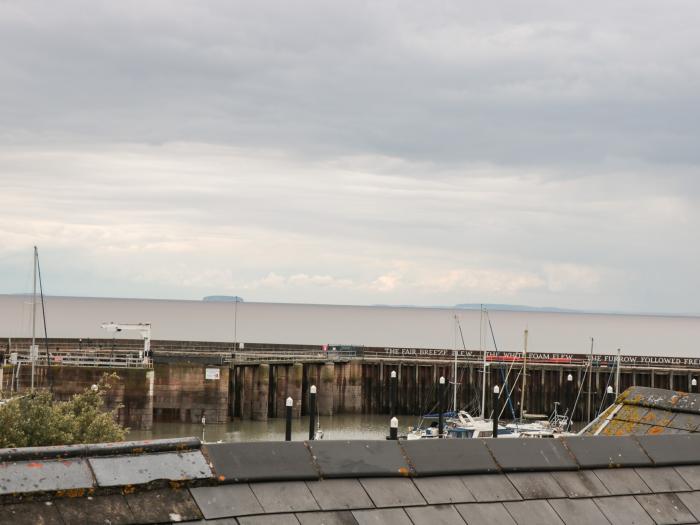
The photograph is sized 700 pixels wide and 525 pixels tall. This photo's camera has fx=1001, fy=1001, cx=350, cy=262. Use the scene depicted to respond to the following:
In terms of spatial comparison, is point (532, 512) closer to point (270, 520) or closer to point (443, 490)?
point (443, 490)

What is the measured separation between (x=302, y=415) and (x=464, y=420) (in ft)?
50.6

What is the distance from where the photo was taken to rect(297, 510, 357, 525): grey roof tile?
21.2ft

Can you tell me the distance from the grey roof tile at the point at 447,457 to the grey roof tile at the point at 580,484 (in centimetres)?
56

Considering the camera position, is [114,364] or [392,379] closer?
[114,364]

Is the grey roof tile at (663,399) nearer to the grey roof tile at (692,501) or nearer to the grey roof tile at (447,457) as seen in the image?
the grey roof tile at (692,501)

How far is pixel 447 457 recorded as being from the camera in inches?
293

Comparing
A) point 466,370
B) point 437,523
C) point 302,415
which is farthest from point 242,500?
point 466,370

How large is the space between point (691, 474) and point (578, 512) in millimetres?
1389

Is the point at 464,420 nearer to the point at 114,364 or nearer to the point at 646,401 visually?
the point at 114,364

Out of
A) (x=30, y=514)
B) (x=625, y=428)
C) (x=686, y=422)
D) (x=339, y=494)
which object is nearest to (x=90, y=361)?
(x=625, y=428)

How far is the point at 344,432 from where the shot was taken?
215 ft

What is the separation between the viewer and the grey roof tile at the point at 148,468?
20.4ft

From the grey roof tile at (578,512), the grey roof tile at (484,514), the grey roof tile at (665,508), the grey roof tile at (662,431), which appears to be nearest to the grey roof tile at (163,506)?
the grey roof tile at (484,514)

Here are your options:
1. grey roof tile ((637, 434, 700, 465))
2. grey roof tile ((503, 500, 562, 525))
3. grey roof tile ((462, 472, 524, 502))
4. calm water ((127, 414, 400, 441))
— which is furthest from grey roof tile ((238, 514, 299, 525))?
calm water ((127, 414, 400, 441))
